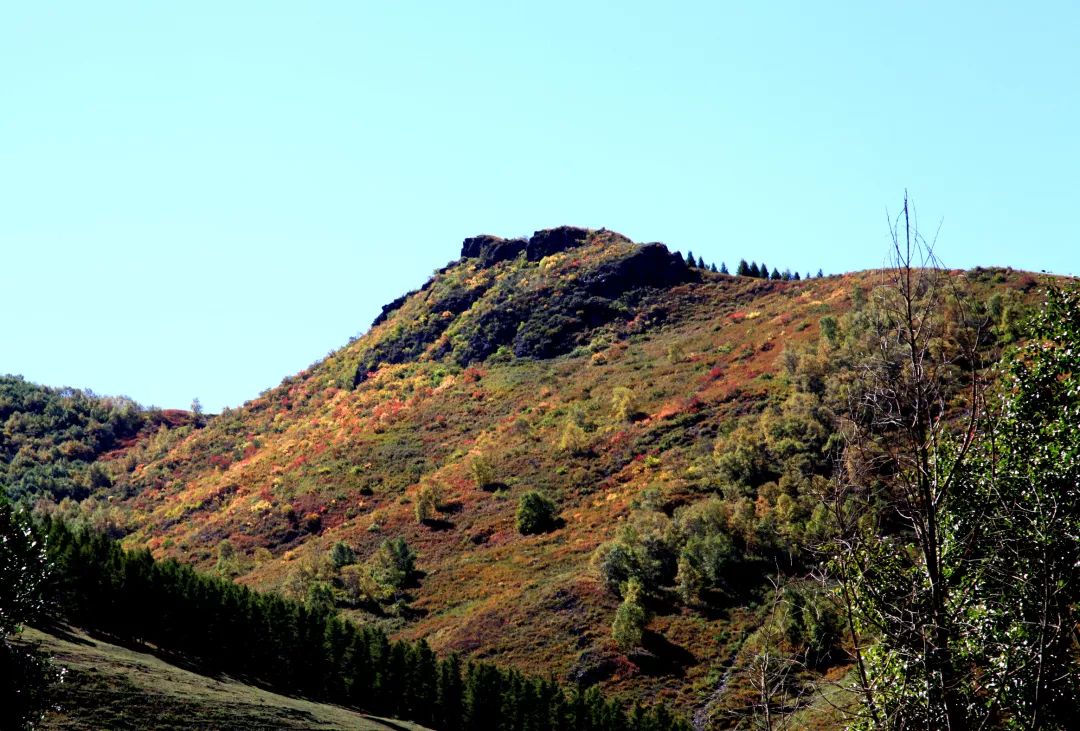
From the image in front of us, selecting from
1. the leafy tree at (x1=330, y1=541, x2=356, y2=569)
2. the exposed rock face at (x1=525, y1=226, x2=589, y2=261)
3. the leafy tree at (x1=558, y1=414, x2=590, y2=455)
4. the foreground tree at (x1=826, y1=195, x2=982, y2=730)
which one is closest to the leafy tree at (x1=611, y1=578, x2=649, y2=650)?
the leafy tree at (x1=330, y1=541, x2=356, y2=569)

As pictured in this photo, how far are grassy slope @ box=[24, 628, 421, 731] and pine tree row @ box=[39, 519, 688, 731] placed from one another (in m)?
4.48

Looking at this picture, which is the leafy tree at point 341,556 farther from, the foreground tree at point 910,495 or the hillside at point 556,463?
the foreground tree at point 910,495

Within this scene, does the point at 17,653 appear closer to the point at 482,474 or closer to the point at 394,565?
the point at 394,565

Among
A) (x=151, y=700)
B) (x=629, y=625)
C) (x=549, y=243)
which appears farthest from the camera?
(x=549, y=243)

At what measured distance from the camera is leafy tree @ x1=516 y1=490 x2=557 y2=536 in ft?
338

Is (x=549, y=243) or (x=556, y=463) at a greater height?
(x=549, y=243)

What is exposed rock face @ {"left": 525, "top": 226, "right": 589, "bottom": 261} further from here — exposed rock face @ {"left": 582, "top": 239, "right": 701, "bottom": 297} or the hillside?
exposed rock face @ {"left": 582, "top": 239, "right": 701, "bottom": 297}

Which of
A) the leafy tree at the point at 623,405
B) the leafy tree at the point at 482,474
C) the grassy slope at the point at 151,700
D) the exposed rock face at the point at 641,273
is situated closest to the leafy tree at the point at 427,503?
the leafy tree at the point at 482,474

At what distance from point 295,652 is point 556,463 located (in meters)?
57.5

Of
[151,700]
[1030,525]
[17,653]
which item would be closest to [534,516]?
[151,700]

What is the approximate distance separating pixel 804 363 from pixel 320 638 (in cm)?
5850

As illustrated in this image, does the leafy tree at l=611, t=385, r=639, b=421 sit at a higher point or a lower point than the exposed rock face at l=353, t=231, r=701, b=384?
lower

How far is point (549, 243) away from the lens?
19762cm

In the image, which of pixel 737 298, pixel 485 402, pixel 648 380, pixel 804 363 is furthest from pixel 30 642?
pixel 737 298
